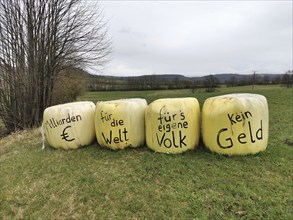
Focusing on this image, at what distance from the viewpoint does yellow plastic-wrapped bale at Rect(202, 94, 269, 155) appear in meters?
→ 4.18

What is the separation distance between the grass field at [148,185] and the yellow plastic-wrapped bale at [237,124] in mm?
197

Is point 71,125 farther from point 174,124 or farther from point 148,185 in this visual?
point 148,185

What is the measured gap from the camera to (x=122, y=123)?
4.92 meters

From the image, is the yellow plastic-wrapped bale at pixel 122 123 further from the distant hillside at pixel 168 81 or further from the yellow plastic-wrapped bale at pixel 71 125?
the distant hillside at pixel 168 81

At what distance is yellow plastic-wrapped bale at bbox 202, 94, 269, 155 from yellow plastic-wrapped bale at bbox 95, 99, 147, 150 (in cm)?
142

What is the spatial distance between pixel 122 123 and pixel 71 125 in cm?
129

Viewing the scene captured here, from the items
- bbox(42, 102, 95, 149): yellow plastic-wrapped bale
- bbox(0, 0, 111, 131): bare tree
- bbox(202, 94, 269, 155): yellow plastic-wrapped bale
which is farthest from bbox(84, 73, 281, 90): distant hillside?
bbox(202, 94, 269, 155): yellow plastic-wrapped bale

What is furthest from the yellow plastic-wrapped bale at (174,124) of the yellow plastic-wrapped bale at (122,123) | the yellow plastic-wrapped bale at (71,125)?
the yellow plastic-wrapped bale at (71,125)

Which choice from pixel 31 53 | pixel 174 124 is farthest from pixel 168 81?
pixel 174 124

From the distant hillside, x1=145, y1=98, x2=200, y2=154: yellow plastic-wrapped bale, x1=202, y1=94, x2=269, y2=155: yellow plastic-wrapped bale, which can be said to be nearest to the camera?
x1=202, y1=94, x2=269, y2=155: yellow plastic-wrapped bale

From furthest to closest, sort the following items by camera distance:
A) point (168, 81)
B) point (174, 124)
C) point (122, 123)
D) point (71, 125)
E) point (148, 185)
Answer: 1. point (168, 81)
2. point (71, 125)
3. point (122, 123)
4. point (174, 124)
5. point (148, 185)

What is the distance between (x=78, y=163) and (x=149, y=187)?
5.76 feet

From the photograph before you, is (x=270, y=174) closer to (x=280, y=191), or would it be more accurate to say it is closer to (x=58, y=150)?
A: (x=280, y=191)

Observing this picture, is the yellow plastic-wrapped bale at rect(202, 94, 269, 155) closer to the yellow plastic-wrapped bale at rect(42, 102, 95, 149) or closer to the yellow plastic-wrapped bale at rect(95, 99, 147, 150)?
the yellow plastic-wrapped bale at rect(95, 99, 147, 150)
